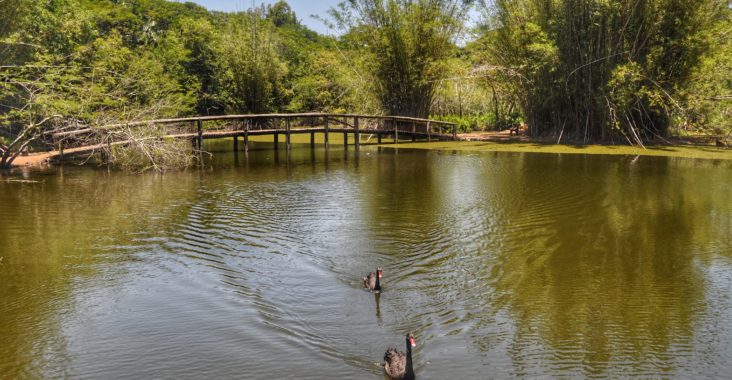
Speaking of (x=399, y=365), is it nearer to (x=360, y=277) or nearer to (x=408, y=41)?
(x=360, y=277)

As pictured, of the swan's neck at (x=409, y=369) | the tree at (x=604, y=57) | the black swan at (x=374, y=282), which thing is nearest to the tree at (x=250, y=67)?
the tree at (x=604, y=57)

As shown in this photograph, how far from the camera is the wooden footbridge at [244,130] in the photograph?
67.9ft

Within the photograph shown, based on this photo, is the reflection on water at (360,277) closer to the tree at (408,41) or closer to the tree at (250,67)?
the tree at (408,41)

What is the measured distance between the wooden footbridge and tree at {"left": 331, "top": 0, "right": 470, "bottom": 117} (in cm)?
172

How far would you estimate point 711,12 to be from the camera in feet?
79.8

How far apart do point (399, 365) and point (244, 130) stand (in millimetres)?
22054

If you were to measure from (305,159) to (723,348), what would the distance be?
19.6 m

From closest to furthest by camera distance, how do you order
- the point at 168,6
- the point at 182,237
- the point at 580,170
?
the point at 182,237, the point at 580,170, the point at 168,6

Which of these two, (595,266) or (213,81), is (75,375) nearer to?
(595,266)

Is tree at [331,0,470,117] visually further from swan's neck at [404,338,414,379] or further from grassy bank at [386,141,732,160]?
swan's neck at [404,338,414,379]

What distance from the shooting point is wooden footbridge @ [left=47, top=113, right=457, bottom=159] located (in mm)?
20688

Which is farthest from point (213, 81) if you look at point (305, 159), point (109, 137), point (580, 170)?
point (580, 170)

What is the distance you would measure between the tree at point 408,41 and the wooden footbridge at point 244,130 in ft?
5.65

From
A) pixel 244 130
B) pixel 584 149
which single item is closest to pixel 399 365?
pixel 584 149
